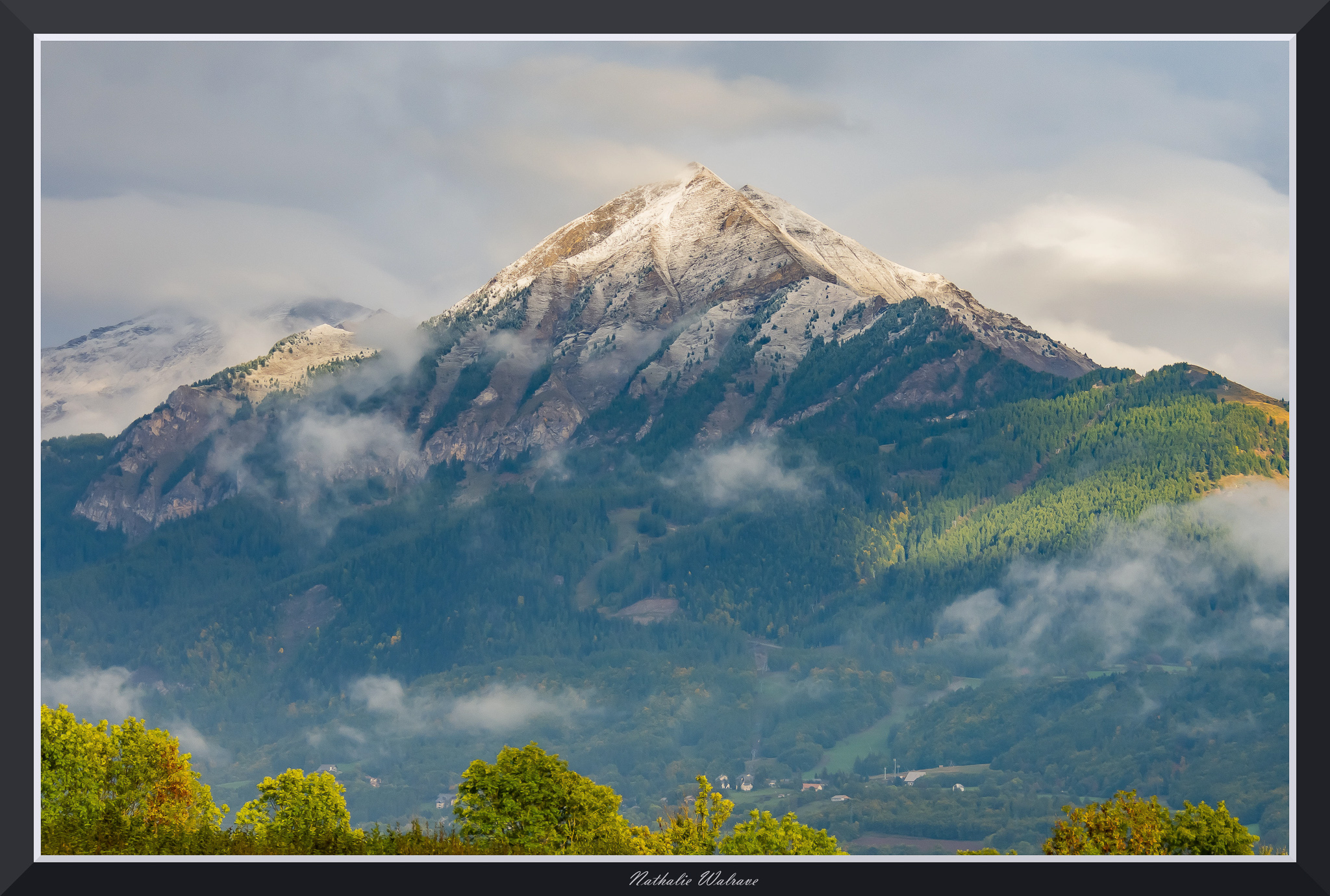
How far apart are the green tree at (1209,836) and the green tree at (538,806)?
16013 mm

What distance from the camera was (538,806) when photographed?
1559 inches

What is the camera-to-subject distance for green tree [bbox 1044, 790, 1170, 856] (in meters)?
36.4

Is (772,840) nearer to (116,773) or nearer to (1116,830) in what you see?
(1116,830)

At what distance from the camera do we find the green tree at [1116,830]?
36438 mm

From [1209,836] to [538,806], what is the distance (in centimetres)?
1981

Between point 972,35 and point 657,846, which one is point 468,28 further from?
point 657,846

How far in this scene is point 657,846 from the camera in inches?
1848

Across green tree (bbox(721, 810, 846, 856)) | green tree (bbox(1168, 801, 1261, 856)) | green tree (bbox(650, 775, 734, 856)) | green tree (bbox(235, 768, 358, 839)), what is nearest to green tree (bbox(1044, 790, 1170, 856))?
green tree (bbox(1168, 801, 1261, 856))

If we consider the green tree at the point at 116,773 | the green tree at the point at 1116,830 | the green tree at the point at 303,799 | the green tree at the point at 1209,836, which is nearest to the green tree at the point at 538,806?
the green tree at the point at 116,773

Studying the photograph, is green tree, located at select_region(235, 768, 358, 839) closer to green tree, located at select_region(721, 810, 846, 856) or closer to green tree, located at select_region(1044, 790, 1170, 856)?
green tree, located at select_region(721, 810, 846, 856)
